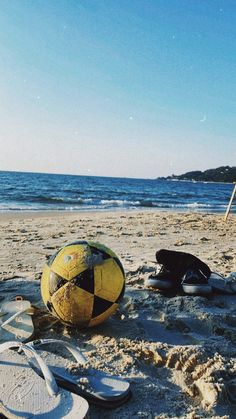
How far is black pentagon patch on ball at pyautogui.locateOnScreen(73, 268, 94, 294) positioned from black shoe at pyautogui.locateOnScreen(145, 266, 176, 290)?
4.02 ft

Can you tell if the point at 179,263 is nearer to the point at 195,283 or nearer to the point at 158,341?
the point at 195,283

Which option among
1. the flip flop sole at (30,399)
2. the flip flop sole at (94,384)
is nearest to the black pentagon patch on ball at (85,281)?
the flip flop sole at (94,384)

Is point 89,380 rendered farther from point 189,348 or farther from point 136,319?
point 136,319

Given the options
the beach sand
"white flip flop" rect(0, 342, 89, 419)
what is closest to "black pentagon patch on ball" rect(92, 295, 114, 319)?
the beach sand

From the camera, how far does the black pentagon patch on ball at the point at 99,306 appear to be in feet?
9.71

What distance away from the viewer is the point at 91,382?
86.4 inches

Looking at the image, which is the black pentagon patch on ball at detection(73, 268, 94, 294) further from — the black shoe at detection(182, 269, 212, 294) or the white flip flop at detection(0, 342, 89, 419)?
the black shoe at detection(182, 269, 212, 294)

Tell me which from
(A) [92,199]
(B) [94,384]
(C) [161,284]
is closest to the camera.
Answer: (B) [94,384]

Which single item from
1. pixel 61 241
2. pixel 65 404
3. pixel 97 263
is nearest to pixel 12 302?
pixel 97 263

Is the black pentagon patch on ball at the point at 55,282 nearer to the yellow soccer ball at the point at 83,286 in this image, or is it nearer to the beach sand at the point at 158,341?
the yellow soccer ball at the point at 83,286

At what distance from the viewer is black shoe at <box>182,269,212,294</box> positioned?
12.6ft

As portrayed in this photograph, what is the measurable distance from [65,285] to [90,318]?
0.35 meters

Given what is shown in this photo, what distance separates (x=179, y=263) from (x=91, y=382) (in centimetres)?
212

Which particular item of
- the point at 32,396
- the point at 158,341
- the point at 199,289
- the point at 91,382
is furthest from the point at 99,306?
the point at 199,289
